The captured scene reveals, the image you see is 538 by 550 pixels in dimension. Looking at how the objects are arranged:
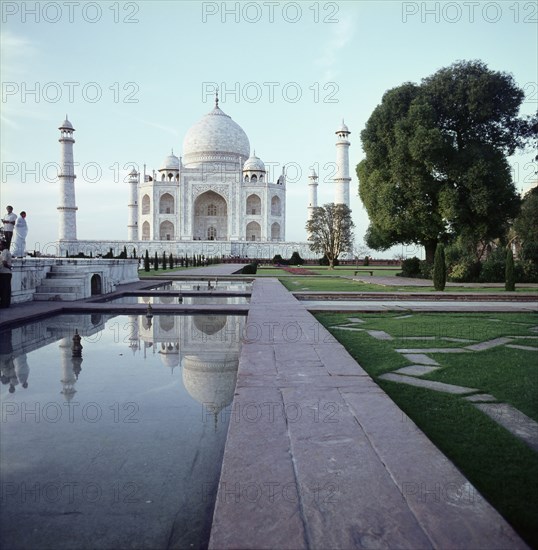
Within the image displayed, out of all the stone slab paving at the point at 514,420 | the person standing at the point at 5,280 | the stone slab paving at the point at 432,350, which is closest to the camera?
the stone slab paving at the point at 514,420

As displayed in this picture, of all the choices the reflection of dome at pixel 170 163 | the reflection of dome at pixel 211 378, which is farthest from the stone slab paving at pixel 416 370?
the reflection of dome at pixel 170 163

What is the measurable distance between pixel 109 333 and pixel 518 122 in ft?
53.3

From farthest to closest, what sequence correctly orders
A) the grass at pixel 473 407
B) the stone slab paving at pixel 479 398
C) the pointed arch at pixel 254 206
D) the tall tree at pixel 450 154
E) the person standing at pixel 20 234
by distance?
the pointed arch at pixel 254 206 < the tall tree at pixel 450 154 < the person standing at pixel 20 234 < the stone slab paving at pixel 479 398 < the grass at pixel 473 407

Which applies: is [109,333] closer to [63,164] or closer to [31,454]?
[31,454]

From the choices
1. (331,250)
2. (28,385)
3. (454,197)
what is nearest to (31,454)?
(28,385)

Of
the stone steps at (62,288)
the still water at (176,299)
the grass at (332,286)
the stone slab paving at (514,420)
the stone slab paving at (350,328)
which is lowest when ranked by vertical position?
the stone slab paving at (514,420)

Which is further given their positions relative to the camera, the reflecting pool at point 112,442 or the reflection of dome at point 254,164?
the reflection of dome at point 254,164

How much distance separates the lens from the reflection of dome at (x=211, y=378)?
2.95 metres

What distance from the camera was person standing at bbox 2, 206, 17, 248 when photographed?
26.1ft

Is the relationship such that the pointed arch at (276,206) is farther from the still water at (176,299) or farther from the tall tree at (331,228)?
the still water at (176,299)

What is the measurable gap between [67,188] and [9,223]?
28.1m

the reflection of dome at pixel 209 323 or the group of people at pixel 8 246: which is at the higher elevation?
the group of people at pixel 8 246

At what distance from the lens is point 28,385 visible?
3240 mm

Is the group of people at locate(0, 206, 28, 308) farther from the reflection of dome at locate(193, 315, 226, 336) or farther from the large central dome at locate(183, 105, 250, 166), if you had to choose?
the large central dome at locate(183, 105, 250, 166)
